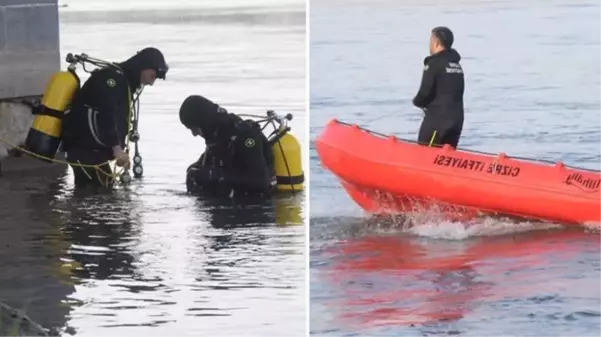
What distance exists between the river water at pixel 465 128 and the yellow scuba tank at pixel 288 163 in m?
1.76

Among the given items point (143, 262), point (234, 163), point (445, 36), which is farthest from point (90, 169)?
point (445, 36)

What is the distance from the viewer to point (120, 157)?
324 inches

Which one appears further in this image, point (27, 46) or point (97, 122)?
point (27, 46)

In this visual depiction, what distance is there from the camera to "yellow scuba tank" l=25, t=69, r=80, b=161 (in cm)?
817

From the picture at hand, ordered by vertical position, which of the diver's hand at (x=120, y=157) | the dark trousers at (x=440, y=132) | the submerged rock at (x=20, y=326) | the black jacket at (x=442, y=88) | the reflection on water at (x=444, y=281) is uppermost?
the black jacket at (x=442, y=88)

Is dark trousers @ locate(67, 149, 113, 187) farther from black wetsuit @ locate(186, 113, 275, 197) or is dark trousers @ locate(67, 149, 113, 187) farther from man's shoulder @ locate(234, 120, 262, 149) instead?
man's shoulder @ locate(234, 120, 262, 149)

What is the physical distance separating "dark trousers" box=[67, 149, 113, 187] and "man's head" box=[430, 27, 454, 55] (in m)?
2.86

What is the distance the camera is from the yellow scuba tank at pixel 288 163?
307 inches

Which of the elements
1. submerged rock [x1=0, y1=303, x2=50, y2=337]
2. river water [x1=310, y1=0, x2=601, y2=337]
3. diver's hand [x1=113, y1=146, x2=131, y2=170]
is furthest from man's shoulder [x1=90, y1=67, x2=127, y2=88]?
submerged rock [x1=0, y1=303, x2=50, y2=337]

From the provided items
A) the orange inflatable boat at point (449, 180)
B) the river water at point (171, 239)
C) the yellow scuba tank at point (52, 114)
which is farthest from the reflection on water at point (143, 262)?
the orange inflatable boat at point (449, 180)

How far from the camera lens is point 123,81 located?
8055mm

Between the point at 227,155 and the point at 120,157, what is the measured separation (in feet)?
2.50

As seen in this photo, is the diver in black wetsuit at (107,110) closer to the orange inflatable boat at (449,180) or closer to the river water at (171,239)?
the river water at (171,239)

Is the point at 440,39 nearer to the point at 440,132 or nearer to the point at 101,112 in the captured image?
the point at 440,132
